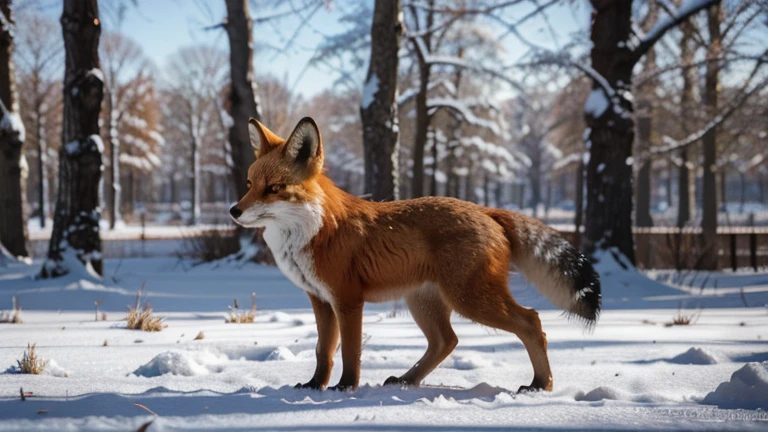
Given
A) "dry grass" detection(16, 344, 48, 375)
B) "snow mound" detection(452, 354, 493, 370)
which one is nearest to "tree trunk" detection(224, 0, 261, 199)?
"snow mound" detection(452, 354, 493, 370)

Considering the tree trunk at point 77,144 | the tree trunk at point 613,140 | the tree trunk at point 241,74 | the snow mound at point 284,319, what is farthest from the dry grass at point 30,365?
the tree trunk at point 613,140

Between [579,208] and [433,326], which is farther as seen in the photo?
[579,208]

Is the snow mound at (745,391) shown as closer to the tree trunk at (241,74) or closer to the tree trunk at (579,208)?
the tree trunk at (241,74)

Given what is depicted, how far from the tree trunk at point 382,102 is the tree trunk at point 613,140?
3895 mm

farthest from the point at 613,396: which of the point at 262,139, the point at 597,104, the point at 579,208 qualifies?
the point at 579,208

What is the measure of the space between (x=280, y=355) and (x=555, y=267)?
233 centimetres

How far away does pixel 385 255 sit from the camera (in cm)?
362

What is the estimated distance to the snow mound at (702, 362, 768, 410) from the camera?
3182 mm

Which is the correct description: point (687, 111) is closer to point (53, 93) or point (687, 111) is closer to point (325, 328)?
point (325, 328)

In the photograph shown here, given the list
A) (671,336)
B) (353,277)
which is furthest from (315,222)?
(671,336)

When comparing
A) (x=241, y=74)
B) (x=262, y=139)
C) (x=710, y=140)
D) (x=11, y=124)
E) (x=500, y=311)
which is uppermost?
(x=241, y=74)

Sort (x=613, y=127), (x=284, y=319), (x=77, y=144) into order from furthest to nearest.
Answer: (x=613, y=127) < (x=77, y=144) < (x=284, y=319)

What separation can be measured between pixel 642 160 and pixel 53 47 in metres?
27.8

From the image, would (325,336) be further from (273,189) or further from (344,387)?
(273,189)
